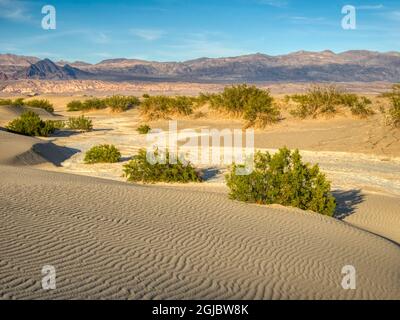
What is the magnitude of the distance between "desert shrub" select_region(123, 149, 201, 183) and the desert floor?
23.9 inches

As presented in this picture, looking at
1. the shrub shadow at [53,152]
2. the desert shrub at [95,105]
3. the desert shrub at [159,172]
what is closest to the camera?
the desert shrub at [159,172]

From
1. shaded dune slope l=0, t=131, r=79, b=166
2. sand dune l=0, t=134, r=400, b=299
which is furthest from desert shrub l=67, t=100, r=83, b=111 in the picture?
sand dune l=0, t=134, r=400, b=299

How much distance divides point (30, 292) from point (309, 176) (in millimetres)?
7644

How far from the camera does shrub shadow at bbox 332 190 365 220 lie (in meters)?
10.6

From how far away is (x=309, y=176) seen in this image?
417 inches

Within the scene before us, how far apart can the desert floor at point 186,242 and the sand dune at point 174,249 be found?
0.05ft

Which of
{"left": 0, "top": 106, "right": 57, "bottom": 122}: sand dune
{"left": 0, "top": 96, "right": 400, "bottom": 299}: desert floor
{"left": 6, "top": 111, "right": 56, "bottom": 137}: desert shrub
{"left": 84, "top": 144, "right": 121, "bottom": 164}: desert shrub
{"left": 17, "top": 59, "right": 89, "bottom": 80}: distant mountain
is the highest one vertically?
{"left": 17, "top": 59, "right": 89, "bottom": 80}: distant mountain

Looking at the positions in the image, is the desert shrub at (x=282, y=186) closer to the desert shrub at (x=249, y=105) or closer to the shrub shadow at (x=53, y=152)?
the shrub shadow at (x=53, y=152)

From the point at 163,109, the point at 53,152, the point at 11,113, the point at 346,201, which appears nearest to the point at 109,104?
the point at 11,113

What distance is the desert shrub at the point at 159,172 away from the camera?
44.4ft

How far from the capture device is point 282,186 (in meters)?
10.5

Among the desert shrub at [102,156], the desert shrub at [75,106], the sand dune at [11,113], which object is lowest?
the desert shrub at [102,156]
